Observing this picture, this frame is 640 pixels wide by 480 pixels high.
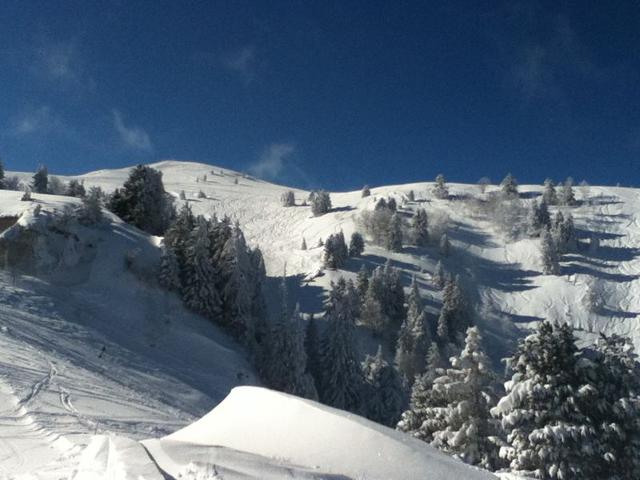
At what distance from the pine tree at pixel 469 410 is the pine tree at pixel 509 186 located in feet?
426

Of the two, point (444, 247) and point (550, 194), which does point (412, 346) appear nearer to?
point (444, 247)

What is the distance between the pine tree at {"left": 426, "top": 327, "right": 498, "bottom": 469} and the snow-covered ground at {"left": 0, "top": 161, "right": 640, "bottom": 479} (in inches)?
373

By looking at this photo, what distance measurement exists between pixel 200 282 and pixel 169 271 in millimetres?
2718

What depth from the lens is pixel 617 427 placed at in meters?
14.2

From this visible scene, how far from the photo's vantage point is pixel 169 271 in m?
43.2

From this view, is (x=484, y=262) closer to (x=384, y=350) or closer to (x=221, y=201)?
(x=384, y=350)

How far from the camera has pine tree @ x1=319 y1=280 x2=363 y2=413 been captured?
4353 cm

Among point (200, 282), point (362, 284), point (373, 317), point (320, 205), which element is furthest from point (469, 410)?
point (320, 205)

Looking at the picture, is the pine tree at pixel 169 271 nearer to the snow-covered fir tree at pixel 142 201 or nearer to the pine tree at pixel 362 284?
the snow-covered fir tree at pixel 142 201

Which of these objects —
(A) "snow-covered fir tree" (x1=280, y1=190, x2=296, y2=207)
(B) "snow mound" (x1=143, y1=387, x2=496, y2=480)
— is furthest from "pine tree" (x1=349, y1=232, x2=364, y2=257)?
(B) "snow mound" (x1=143, y1=387, x2=496, y2=480)

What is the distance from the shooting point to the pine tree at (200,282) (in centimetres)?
4331

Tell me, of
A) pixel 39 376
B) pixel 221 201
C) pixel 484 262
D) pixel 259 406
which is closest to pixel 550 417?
pixel 259 406

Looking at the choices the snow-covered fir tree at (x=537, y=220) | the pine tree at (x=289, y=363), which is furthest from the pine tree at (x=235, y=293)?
the snow-covered fir tree at (x=537, y=220)

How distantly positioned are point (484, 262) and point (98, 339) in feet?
299
